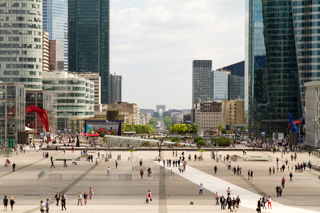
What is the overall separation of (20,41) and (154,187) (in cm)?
14023

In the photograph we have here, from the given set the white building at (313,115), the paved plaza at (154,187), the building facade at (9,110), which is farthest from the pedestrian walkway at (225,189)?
the building facade at (9,110)

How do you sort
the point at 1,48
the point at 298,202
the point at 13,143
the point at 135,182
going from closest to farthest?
1. the point at 298,202
2. the point at 135,182
3. the point at 13,143
4. the point at 1,48

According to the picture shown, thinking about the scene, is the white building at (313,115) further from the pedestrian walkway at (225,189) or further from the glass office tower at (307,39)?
the glass office tower at (307,39)

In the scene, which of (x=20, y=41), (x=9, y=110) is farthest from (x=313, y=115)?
(x=20, y=41)

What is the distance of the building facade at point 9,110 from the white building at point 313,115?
72042mm

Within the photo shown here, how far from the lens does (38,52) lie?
19588 cm

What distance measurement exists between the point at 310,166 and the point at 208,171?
17175mm

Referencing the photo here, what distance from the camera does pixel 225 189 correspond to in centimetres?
6291

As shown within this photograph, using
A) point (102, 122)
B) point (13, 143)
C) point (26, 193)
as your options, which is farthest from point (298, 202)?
point (102, 122)

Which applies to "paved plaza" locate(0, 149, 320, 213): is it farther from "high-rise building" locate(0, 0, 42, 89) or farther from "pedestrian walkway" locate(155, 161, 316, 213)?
"high-rise building" locate(0, 0, 42, 89)

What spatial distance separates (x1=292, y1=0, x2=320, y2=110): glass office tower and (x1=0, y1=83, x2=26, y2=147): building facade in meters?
108

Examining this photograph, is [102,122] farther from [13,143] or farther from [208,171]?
[208,171]

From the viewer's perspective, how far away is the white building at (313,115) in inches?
5098

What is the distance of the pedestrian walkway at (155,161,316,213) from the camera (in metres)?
50.8
